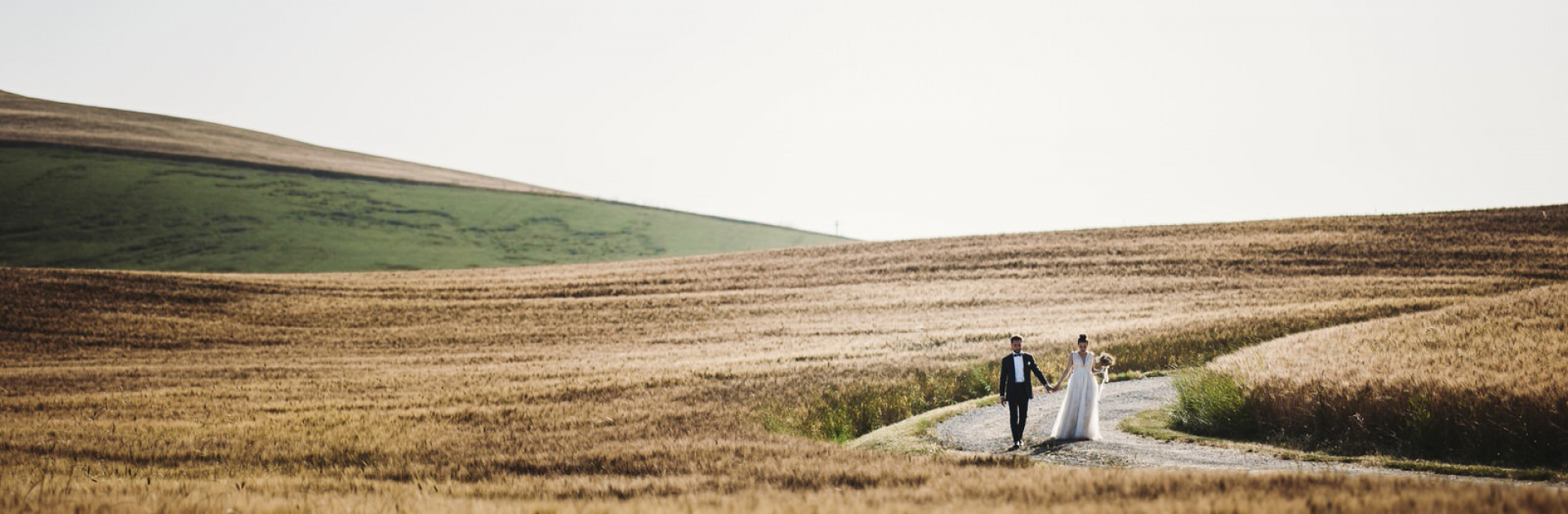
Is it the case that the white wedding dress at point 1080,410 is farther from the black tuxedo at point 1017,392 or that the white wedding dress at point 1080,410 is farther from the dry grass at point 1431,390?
the dry grass at point 1431,390

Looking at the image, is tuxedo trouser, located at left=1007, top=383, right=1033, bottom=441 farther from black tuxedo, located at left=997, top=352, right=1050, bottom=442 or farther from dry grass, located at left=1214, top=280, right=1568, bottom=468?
dry grass, located at left=1214, top=280, right=1568, bottom=468

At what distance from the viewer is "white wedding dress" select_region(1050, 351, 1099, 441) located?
49.4ft

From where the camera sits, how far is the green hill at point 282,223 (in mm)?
68750

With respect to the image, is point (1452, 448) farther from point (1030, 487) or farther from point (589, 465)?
point (589, 465)

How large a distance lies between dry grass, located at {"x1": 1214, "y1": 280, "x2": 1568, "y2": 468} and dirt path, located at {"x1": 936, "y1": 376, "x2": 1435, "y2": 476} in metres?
1.48

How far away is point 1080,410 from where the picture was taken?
15078 mm

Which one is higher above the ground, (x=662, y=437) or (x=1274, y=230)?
(x=1274, y=230)

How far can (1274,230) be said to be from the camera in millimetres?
54062

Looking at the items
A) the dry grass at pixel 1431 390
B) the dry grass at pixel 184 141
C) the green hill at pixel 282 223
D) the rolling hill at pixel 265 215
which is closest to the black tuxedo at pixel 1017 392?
the dry grass at pixel 1431 390

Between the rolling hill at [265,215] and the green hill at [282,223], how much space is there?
0.59 feet

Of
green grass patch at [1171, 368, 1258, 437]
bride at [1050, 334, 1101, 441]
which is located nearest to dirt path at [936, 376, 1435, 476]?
bride at [1050, 334, 1101, 441]

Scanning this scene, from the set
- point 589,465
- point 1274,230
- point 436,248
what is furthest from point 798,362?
point 436,248

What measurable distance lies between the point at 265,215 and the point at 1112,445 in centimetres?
8070

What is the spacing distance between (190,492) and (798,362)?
56.3ft
